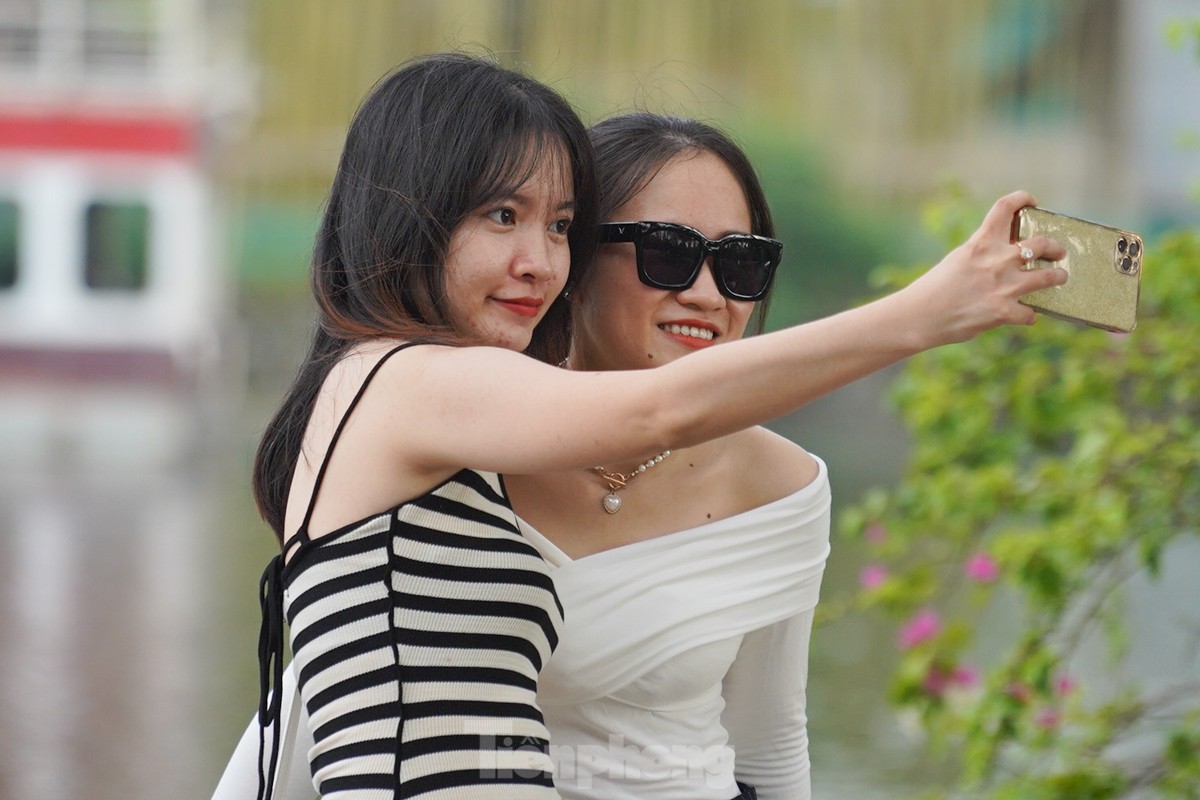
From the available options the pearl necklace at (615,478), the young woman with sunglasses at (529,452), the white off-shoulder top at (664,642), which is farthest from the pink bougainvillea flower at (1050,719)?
the pearl necklace at (615,478)

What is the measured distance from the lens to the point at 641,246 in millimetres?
1560

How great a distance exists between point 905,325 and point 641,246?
0.49m

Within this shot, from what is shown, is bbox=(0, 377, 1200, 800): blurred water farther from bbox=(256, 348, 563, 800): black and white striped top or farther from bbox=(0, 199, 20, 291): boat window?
bbox=(0, 199, 20, 291): boat window

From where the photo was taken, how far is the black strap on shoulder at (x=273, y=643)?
4.32 ft

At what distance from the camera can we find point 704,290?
1.56 meters

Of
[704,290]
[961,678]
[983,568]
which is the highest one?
[704,290]

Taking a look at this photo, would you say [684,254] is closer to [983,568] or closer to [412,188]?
[412,188]

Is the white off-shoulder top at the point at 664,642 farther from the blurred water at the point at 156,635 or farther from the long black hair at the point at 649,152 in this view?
the blurred water at the point at 156,635

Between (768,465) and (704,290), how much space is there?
20 centimetres

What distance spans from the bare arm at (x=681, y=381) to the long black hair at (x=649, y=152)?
0.41 meters

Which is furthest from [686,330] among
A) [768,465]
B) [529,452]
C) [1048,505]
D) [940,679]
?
[940,679]

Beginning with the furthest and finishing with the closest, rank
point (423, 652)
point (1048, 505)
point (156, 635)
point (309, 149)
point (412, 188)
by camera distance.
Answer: point (309, 149), point (156, 635), point (1048, 505), point (412, 188), point (423, 652)

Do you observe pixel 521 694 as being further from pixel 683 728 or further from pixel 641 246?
pixel 641 246

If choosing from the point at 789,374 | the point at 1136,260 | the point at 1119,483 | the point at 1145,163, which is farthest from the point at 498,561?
the point at 1145,163
